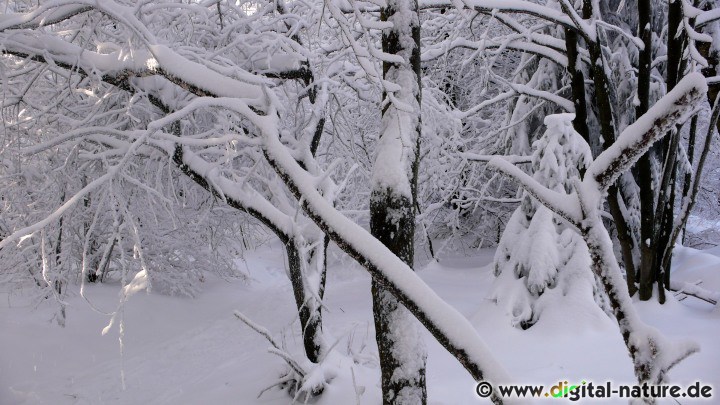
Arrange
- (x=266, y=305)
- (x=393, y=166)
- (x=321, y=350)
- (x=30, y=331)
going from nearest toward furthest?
(x=393, y=166), (x=321, y=350), (x=30, y=331), (x=266, y=305)

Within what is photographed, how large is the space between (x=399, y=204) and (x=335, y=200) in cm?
240

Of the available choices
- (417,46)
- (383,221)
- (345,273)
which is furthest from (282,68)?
(345,273)

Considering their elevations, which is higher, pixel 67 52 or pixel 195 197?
pixel 67 52

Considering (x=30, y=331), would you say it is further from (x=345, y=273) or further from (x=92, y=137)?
(x=345, y=273)

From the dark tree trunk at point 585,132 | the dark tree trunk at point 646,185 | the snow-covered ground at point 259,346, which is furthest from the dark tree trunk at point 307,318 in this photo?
the dark tree trunk at point 646,185

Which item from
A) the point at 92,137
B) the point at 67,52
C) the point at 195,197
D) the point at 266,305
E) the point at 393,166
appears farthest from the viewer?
the point at 266,305

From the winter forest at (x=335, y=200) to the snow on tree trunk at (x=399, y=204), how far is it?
0.01 m

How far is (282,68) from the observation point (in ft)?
17.6

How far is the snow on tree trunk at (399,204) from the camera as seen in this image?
3.03 m

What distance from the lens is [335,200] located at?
5375 millimetres

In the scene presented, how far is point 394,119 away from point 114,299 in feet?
28.2

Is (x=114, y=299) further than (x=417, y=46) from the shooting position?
Yes

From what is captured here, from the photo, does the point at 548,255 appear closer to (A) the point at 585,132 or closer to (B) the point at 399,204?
(A) the point at 585,132

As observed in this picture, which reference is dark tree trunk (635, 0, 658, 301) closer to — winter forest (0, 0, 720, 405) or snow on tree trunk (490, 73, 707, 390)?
winter forest (0, 0, 720, 405)
